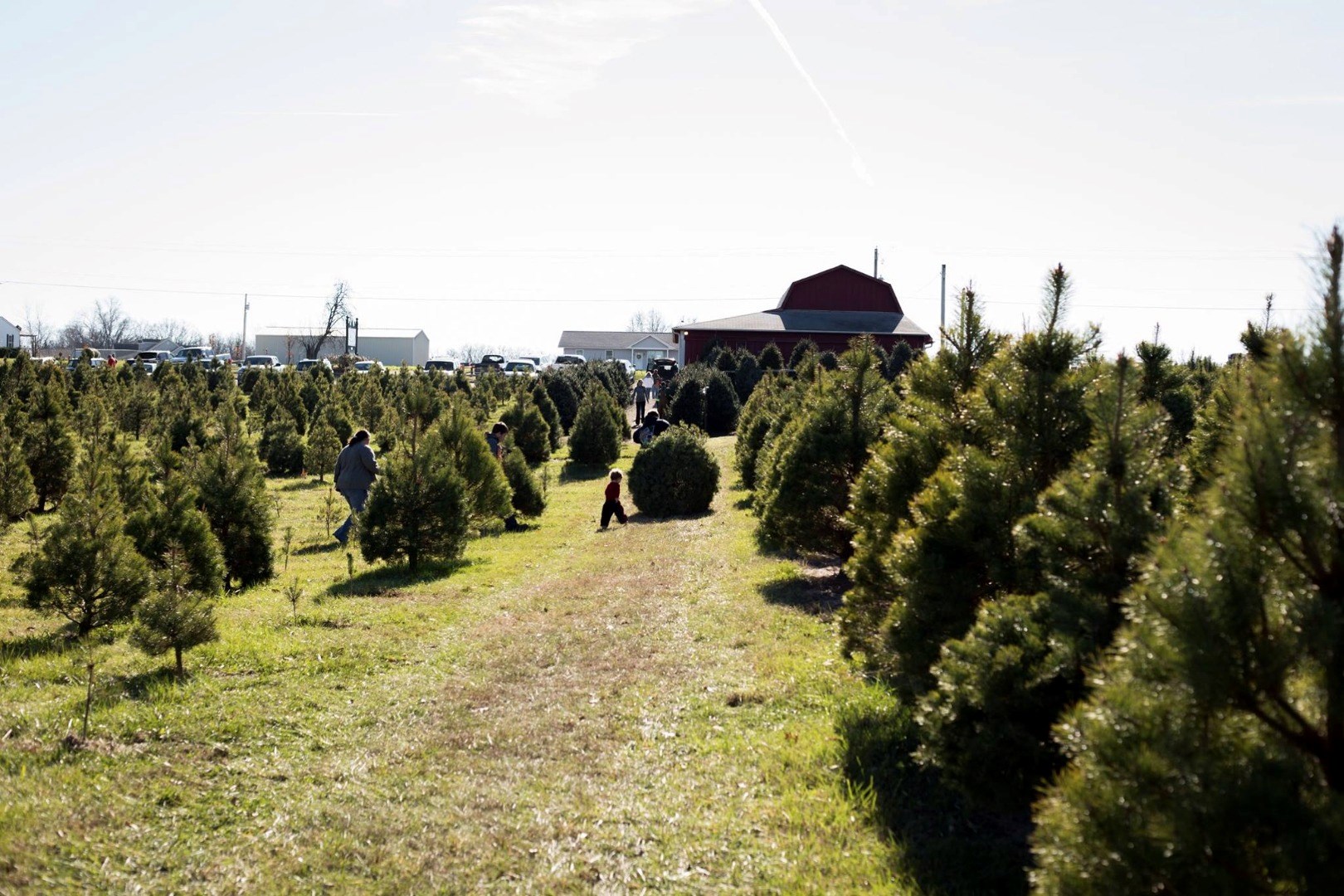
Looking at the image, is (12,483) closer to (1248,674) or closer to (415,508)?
(415,508)

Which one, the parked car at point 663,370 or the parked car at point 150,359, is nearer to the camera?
the parked car at point 663,370

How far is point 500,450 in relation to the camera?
17.9m

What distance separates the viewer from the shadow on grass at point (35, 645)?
778cm

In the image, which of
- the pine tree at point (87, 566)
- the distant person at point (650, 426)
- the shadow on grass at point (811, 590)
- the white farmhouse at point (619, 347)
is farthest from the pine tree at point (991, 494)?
the white farmhouse at point (619, 347)

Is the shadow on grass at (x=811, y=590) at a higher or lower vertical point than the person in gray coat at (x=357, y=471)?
lower

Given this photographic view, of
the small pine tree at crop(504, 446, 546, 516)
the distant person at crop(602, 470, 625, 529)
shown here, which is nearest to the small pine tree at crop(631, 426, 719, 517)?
the distant person at crop(602, 470, 625, 529)

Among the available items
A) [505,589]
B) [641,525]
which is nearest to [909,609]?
[505,589]

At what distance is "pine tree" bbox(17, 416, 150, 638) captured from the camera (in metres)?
8.12

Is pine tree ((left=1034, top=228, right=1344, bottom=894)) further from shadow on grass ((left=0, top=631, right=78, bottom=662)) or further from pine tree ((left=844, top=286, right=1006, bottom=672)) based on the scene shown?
shadow on grass ((left=0, top=631, right=78, bottom=662))

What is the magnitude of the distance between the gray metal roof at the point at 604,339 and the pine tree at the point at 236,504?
10422 centimetres

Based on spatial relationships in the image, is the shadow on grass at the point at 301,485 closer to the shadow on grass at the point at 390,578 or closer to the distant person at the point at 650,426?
the distant person at the point at 650,426

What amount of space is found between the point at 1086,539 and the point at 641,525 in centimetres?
1326

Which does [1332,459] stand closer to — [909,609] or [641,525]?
[909,609]

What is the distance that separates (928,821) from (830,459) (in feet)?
19.3
